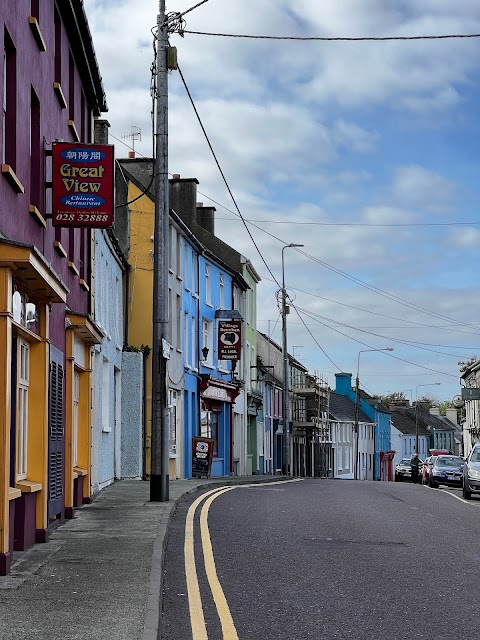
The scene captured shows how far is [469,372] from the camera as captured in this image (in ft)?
312

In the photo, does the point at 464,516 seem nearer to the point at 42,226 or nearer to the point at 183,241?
the point at 42,226

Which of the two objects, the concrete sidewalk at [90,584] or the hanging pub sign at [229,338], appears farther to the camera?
the hanging pub sign at [229,338]

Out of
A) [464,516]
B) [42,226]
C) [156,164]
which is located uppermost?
[156,164]

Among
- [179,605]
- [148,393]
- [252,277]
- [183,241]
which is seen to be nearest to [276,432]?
[252,277]

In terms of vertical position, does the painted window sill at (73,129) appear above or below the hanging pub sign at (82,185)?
above

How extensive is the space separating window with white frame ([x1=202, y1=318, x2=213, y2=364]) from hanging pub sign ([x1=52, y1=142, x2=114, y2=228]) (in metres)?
27.9

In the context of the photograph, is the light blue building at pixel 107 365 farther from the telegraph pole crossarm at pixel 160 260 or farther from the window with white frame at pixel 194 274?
the window with white frame at pixel 194 274

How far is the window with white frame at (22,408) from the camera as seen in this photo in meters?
11.8

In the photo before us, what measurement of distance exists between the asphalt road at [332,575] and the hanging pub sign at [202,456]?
45.1ft

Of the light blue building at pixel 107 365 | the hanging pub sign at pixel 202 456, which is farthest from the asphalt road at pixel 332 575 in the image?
the hanging pub sign at pixel 202 456

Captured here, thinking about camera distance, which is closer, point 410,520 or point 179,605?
point 179,605

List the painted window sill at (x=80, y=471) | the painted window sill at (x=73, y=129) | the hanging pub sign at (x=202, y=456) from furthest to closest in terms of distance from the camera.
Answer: the hanging pub sign at (x=202, y=456) → the painted window sill at (x=80, y=471) → the painted window sill at (x=73, y=129)

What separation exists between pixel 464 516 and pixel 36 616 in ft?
42.3

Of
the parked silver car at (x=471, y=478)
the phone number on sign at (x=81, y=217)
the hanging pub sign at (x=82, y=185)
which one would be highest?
the hanging pub sign at (x=82, y=185)
